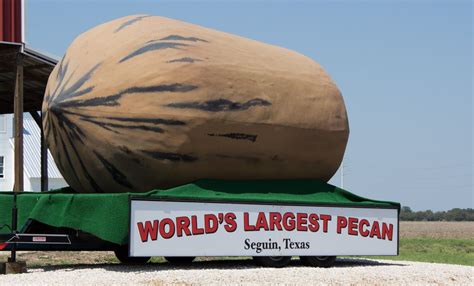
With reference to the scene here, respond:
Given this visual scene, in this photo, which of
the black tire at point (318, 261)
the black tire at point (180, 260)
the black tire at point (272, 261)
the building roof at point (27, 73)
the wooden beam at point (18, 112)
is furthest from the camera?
the building roof at point (27, 73)

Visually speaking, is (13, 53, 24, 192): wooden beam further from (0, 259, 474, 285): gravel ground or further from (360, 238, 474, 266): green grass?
(360, 238, 474, 266): green grass

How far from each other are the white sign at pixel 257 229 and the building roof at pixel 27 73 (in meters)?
11.7

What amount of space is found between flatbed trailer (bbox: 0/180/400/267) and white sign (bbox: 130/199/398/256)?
1 centimetres

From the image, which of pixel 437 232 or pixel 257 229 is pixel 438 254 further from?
pixel 437 232

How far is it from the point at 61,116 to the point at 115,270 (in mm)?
2463

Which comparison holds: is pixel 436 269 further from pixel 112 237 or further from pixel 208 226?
pixel 112 237

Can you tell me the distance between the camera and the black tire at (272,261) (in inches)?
523

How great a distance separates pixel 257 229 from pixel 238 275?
1.19m

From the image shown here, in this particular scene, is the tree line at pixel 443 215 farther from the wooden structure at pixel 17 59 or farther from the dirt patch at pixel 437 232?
the wooden structure at pixel 17 59

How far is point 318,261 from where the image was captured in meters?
13.8


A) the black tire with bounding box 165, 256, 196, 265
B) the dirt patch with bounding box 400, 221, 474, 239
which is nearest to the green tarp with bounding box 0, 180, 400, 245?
the black tire with bounding box 165, 256, 196, 265

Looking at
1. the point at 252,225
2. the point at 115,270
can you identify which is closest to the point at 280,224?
the point at 252,225

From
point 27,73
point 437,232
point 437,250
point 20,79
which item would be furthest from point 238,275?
point 437,232

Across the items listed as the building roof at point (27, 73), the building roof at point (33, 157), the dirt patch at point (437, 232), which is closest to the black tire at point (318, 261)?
the building roof at point (27, 73)
